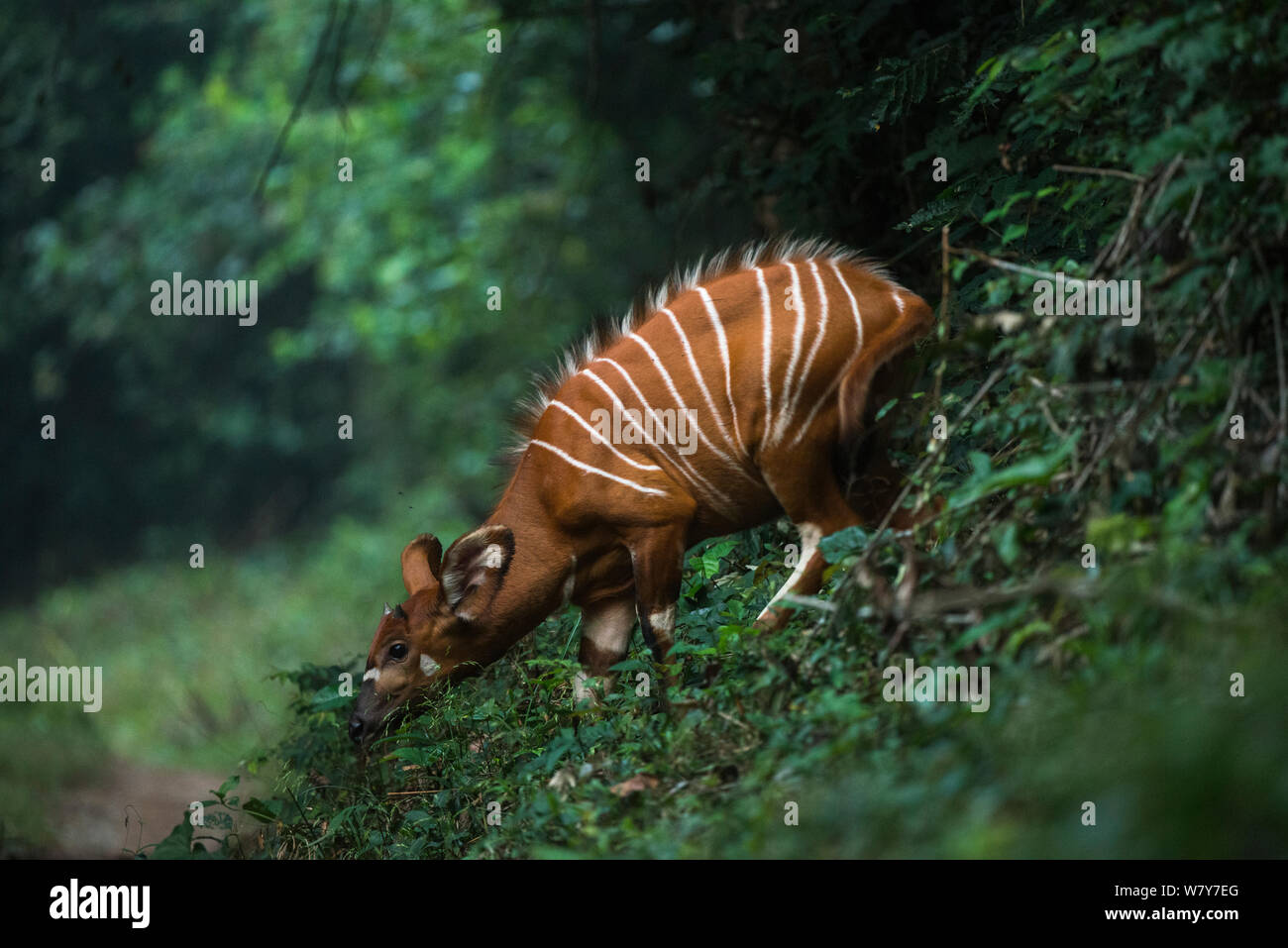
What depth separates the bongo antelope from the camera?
556cm

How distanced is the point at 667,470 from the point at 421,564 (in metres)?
1.30

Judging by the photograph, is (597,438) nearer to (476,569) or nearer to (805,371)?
(476,569)

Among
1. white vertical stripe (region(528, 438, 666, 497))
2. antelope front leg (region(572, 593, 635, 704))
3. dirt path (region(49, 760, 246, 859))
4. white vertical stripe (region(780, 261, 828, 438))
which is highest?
white vertical stripe (region(780, 261, 828, 438))

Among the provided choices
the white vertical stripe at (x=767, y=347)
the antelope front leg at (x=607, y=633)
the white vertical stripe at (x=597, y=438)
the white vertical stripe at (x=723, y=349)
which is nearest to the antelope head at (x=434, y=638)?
the antelope front leg at (x=607, y=633)

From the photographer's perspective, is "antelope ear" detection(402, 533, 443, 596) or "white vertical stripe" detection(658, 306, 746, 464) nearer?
"white vertical stripe" detection(658, 306, 746, 464)

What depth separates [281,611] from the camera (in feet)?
49.7

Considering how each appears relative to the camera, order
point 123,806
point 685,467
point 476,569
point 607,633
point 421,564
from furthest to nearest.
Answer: point 123,806 < point 421,564 < point 607,633 < point 476,569 < point 685,467

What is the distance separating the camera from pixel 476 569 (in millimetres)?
5930

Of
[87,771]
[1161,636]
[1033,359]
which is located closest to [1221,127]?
[1033,359]

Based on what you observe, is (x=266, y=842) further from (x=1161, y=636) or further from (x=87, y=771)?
(x=87, y=771)

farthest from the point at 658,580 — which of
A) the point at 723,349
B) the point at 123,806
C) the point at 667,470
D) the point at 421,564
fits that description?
the point at 123,806

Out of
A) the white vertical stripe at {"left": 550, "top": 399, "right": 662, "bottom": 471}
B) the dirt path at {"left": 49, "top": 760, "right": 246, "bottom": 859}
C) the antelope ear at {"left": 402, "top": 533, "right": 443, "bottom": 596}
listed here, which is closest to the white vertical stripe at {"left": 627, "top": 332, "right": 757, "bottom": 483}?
the white vertical stripe at {"left": 550, "top": 399, "right": 662, "bottom": 471}

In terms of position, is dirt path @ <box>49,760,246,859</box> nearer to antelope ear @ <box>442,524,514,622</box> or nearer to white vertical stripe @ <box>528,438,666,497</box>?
antelope ear @ <box>442,524,514,622</box>
